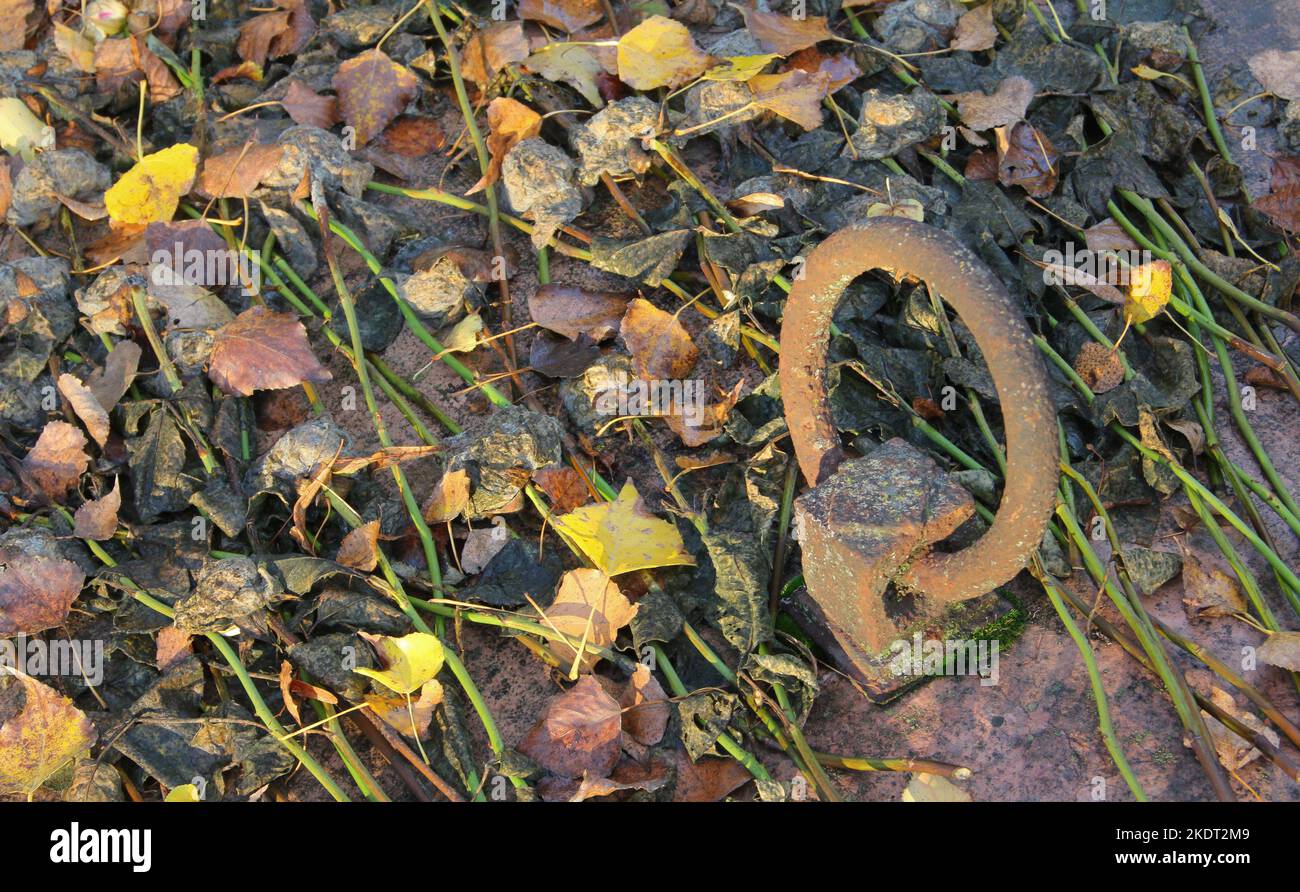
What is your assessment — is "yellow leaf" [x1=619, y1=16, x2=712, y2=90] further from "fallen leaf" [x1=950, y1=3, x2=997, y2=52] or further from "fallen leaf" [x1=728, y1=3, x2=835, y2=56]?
"fallen leaf" [x1=950, y1=3, x2=997, y2=52]

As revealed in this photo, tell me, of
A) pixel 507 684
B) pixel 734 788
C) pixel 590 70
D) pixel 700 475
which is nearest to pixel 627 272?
pixel 700 475

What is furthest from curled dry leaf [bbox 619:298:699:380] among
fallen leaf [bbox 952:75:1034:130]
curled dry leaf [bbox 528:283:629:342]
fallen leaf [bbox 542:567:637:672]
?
fallen leaf [bbox 952:75:1034:130]

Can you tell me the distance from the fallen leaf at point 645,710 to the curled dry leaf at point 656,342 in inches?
22.8

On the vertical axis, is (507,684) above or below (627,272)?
below

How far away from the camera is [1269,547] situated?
1959 millimetres

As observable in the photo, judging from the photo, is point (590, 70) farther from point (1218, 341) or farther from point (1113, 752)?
point (1113, 752)

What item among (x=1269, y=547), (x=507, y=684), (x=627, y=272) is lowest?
(x=507, y=684)

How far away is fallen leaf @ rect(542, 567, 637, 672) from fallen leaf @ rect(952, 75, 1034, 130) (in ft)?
4.25

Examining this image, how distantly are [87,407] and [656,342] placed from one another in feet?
3.62

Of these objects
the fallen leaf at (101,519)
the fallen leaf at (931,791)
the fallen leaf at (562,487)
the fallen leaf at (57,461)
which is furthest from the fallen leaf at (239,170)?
the fallen leaf at (931,791)

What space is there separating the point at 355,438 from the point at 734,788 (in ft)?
3.35

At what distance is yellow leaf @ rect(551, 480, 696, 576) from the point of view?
6.54 ft

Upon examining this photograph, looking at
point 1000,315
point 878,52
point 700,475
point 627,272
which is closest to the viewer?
point 1000,315

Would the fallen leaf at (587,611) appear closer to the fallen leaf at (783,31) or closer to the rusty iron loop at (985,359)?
the rusty iron loop at (985,359)
